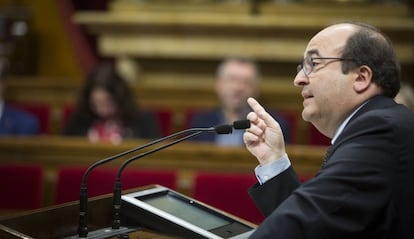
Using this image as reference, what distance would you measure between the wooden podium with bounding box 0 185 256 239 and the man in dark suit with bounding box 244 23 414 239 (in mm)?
212

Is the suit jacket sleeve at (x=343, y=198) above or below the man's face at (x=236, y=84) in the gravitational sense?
above

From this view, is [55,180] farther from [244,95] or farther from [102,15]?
[102,15]

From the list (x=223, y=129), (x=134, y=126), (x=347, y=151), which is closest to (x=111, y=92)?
(x=134, y=126)

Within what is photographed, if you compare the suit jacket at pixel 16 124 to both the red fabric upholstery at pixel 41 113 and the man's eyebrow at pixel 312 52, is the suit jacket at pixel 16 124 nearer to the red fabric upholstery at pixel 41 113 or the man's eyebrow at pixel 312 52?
the red fabric upholstery at pixel 41 113

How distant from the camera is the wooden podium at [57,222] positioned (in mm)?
1257

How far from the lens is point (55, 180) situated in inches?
107

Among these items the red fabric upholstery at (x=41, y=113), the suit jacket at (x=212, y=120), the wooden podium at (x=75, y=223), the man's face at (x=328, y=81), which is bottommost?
the red fabric upholstery at (x=41, y=113)

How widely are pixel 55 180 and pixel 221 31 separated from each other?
7.24 ft

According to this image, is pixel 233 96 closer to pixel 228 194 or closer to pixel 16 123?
pixel 228 194

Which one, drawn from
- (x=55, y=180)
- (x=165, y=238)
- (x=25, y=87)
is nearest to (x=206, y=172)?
(x=55, y=180)

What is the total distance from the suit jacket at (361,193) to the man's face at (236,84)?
6.85 ft

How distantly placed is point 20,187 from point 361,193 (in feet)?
5.73

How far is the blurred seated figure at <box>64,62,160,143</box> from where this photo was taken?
3561mm

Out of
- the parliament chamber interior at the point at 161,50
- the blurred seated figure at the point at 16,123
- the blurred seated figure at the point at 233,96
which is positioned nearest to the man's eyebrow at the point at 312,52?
the parliament chamber interior at the point at 161,50
